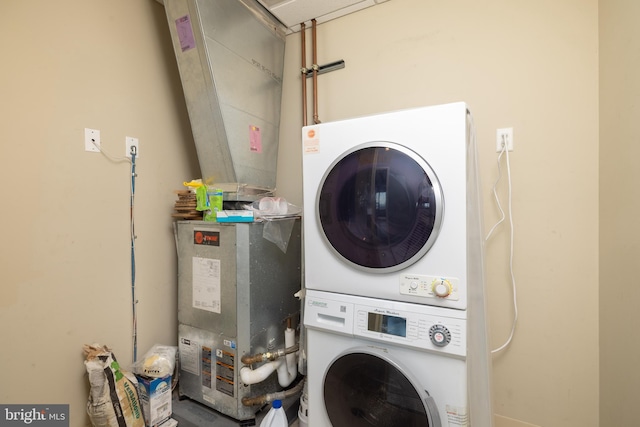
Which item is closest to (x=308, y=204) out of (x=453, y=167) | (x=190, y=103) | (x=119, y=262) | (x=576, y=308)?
(x=453, y=167)

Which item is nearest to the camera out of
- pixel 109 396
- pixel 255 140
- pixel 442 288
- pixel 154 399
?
pixel 442 288

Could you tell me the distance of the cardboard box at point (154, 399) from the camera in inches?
53.8

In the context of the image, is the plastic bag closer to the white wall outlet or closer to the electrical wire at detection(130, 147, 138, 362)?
the electrical wire at detection(130, 147, 138, 362)

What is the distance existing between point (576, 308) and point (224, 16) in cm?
→ 237

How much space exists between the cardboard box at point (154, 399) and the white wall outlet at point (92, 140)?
1.19 meters

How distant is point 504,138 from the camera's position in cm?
146

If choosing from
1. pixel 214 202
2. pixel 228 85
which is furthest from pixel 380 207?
pixel 228 85

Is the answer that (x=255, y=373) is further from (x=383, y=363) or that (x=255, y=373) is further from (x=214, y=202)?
(x=214, y=202)

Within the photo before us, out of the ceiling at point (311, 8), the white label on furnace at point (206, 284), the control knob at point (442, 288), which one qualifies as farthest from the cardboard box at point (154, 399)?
the ceiling at point (311, 8)

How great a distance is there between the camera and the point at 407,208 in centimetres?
102

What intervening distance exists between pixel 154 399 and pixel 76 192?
1088mm

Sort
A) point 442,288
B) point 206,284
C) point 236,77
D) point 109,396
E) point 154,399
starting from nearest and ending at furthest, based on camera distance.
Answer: point 442,288 < point 109,396 < point 154,399 < point 206,284 < point 236,77

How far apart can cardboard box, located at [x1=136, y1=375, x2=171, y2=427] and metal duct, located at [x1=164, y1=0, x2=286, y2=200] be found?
1.02 meters

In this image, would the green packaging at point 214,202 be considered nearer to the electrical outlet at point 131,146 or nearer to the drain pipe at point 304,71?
the electrical outlet at point 131,146
